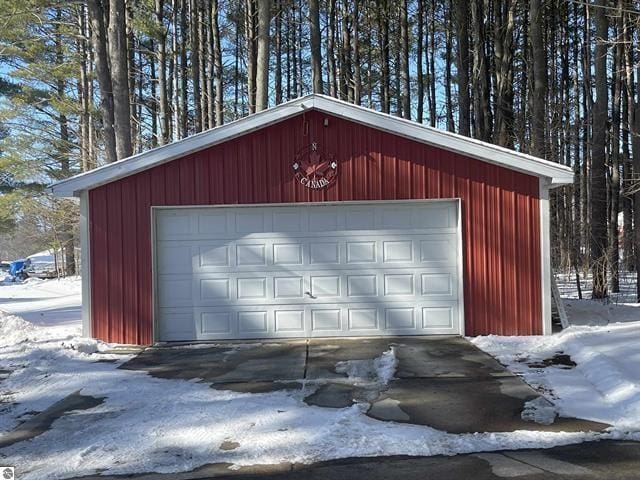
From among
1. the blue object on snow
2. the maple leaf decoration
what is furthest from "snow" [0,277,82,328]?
the blue object on snow

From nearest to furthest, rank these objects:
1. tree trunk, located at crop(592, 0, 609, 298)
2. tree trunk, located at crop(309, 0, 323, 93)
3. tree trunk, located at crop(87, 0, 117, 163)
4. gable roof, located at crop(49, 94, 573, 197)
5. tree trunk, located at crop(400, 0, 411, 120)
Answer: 1. gable roof, located at crop(49, 94, 573, 197)
2. tree trunk, located at crop(87, 0, 117, 163)
3. tree trunk, located at crop(592, 0, 609, 298)
4. tree trunk, located at crop(309, 0, 323, 93)
5. tree trunk, located at crop(400, 0, 411, 120)

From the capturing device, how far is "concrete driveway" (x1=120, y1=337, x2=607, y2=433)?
5.49m

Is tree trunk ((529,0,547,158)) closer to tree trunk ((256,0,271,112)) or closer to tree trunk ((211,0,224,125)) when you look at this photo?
tree trunk ((256,0,271,112))

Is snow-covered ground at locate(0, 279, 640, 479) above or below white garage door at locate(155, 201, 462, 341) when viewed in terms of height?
below

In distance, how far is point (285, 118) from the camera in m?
9.71

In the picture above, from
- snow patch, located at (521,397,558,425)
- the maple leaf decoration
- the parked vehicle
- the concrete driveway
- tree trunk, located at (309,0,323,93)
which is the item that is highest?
tree trunk, located at (309,0,323,93)

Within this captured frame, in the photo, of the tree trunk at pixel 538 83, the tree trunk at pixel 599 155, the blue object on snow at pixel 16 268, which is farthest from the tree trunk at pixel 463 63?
the blue object on snow at pixel 16 268

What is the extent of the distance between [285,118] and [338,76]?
1731cm

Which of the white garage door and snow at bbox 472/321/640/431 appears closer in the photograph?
snow at bbox 472/321/640/431

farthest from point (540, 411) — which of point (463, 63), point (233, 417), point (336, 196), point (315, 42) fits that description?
point (463, 63)

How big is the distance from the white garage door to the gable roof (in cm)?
94

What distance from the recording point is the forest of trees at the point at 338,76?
1883 cm

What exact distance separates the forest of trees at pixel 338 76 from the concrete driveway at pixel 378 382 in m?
9.55

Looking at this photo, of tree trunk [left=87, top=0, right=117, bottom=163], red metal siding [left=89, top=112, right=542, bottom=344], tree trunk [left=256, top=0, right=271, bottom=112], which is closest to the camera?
red metal siding [left=89, top=112, right=542, bottom=344]
